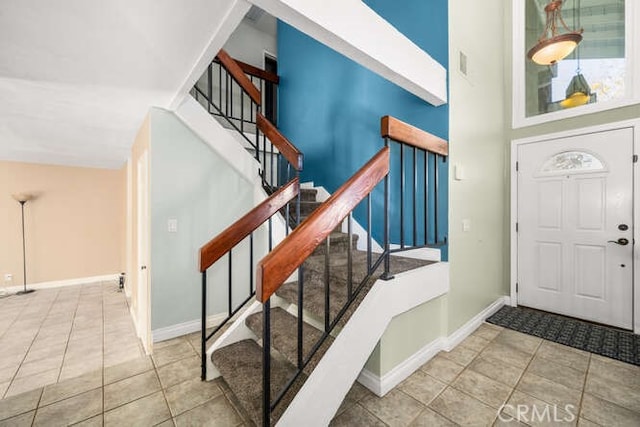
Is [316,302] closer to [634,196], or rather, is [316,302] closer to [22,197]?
[634,196]

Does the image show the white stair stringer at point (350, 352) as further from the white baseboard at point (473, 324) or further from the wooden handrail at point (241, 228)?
the wooden handrail at point (241, 228)

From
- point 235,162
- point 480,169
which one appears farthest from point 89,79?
point 480,169

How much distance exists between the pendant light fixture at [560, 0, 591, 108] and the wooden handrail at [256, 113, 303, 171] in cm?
299

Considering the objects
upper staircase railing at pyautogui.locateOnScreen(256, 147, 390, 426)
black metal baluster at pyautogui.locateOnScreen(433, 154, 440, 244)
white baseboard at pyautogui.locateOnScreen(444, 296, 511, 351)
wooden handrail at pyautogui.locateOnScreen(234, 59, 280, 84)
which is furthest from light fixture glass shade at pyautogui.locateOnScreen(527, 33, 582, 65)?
wooden handrail at pyautogui.locateOnScreen(234, 59, 280, 84)

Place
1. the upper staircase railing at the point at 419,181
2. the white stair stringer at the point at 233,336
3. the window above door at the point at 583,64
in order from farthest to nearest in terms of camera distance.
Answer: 1. the window above door at the point at 583,64
2. the white stair stringer at the point at 233,336
3. the upper staircase railing at the point at 419,181

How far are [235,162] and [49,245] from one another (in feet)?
14.2

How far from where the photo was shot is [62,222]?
15.4 feet

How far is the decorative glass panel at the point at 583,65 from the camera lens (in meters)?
2.66

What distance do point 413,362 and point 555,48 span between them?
305cm

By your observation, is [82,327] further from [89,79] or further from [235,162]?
[89,79]

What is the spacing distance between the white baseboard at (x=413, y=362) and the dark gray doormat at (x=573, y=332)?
0.44 m

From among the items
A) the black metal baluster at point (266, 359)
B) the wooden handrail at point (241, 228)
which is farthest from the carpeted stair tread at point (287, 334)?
the wooden handrail at point (241, 228)

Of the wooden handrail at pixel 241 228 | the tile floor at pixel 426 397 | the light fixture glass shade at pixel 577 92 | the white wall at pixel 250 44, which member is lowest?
the tile floor at pixel 426 397

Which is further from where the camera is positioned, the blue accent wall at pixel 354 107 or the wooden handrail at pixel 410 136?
the blue accent wall at pixel 354 107
